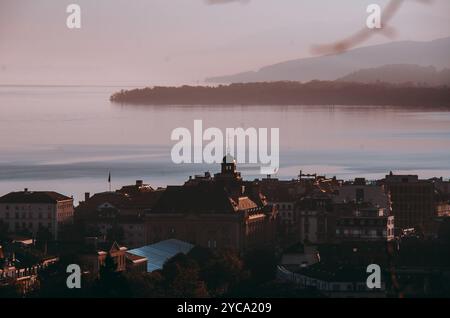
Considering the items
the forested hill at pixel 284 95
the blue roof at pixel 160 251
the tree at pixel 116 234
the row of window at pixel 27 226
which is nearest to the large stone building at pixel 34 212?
the row of window at pixel 27 226

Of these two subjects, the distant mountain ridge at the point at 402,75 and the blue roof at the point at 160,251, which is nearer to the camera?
the blue roof at the point at 160,251

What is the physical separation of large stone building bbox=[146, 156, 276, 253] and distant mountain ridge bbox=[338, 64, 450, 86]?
434 centimetres

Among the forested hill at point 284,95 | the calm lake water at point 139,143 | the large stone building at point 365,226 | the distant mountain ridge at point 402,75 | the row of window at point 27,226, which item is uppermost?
the distant mountain ridge at point 402,75

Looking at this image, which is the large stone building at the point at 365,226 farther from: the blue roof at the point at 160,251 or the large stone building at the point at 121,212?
the large stone building at the point at 121,212

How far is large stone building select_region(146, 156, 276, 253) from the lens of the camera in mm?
63094

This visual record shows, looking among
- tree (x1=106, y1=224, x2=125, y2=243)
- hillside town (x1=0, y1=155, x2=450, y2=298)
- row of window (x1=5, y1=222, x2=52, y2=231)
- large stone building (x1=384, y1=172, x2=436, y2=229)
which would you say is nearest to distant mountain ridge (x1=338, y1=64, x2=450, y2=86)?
hillside town (x1=0, y1=155, x2=450, y2=298)

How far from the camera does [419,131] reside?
234ft

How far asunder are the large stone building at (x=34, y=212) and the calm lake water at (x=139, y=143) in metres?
3.32

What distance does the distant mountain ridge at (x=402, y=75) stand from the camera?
191 feet

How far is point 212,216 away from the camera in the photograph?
64688 millimetres

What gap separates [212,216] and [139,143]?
1197 centimetres

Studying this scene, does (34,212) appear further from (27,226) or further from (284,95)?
(284,95)

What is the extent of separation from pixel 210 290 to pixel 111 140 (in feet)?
112
